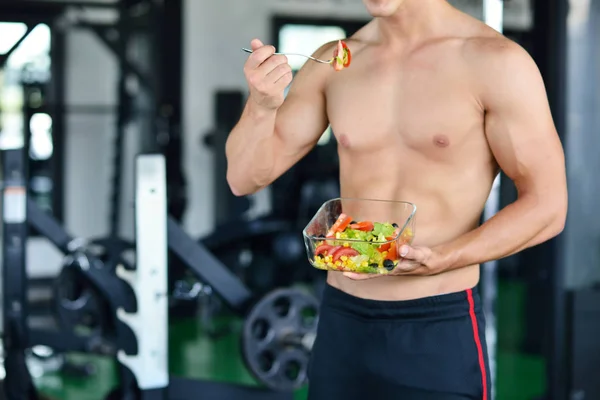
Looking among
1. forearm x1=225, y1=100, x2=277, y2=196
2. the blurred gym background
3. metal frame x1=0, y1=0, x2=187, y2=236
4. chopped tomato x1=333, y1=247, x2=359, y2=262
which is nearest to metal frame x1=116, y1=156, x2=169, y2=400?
forearm x1=225, y1=100, x2=277, y2=196

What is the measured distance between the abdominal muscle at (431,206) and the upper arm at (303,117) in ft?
0.48

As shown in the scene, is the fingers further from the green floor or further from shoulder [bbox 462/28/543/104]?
the green floor

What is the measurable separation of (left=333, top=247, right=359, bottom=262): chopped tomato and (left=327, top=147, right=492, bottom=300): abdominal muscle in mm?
222

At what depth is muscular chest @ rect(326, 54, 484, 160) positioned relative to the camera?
149cm

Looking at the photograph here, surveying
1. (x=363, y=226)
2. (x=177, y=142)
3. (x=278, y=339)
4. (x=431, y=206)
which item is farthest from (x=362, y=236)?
(x=177, y=142)

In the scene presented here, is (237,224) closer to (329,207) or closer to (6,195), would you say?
(6,195)

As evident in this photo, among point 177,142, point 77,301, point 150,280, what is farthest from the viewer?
point 177,142

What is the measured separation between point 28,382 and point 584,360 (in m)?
1.94

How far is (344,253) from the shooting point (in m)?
1.36

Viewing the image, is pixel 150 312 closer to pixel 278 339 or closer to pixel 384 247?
pixel 278 339

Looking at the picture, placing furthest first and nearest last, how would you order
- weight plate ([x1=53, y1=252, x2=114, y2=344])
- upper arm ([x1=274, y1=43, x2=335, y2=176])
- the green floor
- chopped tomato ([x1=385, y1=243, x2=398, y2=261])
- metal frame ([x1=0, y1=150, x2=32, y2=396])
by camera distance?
1. the green floor
2. weight plate ([x1=53, y1=252, x2=114, y2=344])
3. metal frame ([x1=0, y1=150, x2=32, y2=396])
4. upper arm ([x1=274, y1=43, x2=335, y2=176])
5. chopped tomato ([x1=385, y1=243, x2=398, y2=261])

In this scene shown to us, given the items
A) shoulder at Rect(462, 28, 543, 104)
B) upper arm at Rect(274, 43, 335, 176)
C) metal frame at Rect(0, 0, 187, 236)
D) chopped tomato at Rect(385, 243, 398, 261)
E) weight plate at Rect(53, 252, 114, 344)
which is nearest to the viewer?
chopped tomato at Rect(385, 243, 398, 261)

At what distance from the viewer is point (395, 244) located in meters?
1.33

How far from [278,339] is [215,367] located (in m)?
1.89
